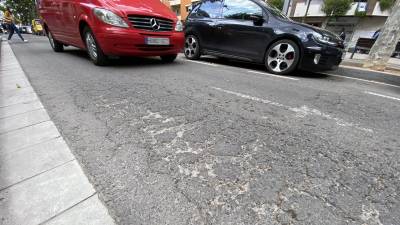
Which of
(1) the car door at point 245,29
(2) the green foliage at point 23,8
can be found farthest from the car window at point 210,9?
(2) the green foliage at point 23,8

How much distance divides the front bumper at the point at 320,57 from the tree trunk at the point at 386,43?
3.16 m

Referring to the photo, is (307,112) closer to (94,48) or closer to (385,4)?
(94,48)

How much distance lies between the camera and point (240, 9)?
18.0ft

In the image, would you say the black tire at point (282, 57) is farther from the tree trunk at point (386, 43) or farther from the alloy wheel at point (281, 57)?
the tree trunk at point (386, 43)

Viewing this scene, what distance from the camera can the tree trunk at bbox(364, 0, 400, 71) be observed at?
258 inches

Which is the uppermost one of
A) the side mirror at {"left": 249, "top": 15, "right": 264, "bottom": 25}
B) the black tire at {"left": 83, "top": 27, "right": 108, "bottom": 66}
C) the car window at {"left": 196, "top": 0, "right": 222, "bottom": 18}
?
the car window at {"left": 196, "top": 0, "right": 222, "bottom": 18}

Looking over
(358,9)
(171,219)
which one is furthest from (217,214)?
(358,9)

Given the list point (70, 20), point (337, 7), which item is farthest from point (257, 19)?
point (337, 7)

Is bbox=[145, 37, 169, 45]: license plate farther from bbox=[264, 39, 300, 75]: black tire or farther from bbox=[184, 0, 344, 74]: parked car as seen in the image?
bbox=[264, 39, 300, 75]: black tire

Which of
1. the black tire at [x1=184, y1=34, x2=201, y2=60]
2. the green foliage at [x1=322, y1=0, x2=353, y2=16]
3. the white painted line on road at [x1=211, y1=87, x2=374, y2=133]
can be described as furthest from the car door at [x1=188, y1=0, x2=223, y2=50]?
the green foliage at [x1=322, y1=0, x2=353, y2=16]

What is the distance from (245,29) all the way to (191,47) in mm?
1809

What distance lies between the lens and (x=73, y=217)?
1.16 m

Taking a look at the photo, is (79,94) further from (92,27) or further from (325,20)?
(325,20)

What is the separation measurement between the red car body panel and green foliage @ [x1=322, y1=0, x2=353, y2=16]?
64.4 feet
